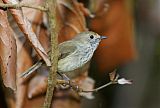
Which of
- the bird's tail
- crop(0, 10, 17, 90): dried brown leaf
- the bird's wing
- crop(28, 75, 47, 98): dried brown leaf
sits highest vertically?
crop(0, 10, 17, 90): dried brown leaf

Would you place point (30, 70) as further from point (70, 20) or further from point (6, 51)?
point (70, 20)

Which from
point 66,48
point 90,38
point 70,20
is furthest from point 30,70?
point 70,20

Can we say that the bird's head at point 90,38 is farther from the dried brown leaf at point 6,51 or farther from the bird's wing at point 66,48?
the dried brown leaf at point 6,51

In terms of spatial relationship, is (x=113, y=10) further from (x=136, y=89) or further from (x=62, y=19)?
(x=136, y=89)

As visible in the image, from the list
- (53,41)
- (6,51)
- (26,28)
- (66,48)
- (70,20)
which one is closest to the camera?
(53,41)

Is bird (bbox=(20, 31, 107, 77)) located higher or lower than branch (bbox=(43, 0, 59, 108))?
lower

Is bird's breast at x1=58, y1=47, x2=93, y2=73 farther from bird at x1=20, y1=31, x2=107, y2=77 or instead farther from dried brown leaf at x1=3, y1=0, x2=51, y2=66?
dried brown leaf at x1=3, y1=0, x2=51, y2=66

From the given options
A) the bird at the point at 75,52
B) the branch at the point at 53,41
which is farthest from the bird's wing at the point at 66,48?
the branch at the point at 53,41

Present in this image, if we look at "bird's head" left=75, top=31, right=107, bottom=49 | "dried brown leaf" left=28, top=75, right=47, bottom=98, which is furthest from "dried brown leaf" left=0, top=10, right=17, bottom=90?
"bird's head" left=75, top=31, right=107, bottom=49
